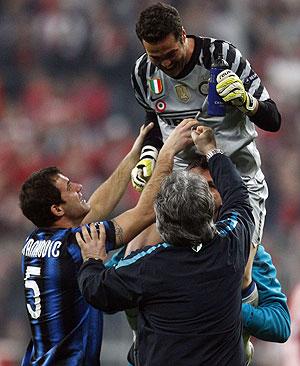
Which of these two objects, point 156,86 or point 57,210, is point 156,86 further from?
point 57,210

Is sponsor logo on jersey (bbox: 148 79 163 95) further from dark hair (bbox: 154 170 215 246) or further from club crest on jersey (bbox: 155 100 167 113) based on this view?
dark hair (bbox: 154 170 215 246)

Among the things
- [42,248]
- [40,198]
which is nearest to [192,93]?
[40,198]

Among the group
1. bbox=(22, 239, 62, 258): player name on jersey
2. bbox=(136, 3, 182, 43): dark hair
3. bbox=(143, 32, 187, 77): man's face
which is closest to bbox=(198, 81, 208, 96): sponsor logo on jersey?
bbox=(143, 32, 187, 77): man's face

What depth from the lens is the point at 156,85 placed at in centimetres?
518

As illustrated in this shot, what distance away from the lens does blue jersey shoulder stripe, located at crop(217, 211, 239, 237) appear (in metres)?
4.57

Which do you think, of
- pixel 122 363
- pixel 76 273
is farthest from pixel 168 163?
pixel 122 363

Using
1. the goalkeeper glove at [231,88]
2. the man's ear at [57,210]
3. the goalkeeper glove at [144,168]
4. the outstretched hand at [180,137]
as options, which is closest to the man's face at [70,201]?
the man's ear at [57,210]

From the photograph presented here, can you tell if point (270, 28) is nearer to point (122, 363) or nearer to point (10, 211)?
point (10, 211)

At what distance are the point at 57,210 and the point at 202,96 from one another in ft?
3.01

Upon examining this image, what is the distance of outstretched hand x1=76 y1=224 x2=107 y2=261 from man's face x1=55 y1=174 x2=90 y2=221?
0.23m

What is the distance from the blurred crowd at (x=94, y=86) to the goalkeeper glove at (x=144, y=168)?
3632 millimetres

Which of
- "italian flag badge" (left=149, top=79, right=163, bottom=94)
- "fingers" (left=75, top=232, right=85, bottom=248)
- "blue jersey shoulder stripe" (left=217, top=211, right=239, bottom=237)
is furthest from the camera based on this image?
"italian flag badge" (left=149, top=79, right=163, bottom=94)

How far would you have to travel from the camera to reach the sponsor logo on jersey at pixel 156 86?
516 centimetres

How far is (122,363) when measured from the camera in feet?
25.2
